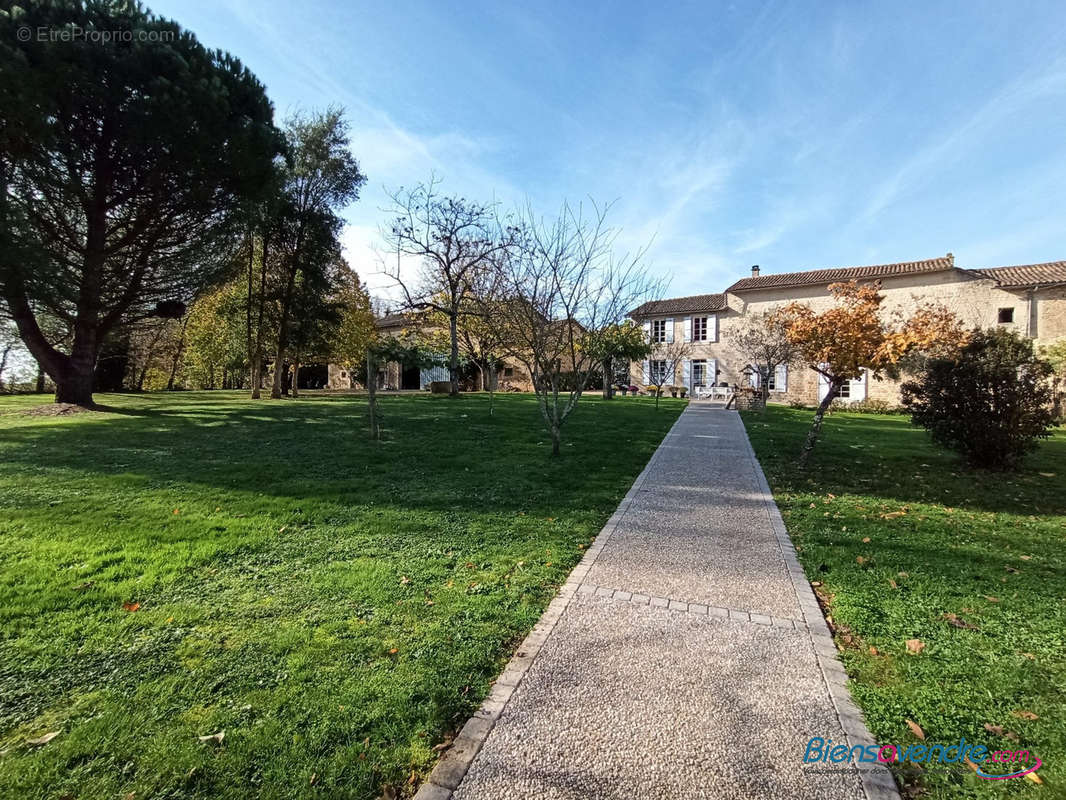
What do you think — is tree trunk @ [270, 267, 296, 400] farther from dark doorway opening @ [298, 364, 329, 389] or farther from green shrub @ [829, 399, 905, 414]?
green shrub @ [829, 399, 905, 414]

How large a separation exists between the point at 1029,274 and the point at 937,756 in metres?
29.3

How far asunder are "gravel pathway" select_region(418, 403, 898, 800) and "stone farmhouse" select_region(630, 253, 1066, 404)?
18657 millimetres

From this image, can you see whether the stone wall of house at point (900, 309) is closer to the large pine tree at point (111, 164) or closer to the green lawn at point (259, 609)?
the green lawn at point (259, 609)

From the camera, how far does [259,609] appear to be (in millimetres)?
2922

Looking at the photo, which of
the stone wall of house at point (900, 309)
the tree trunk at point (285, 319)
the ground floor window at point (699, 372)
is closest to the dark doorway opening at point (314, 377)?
the tree trunk at point (285, 319)

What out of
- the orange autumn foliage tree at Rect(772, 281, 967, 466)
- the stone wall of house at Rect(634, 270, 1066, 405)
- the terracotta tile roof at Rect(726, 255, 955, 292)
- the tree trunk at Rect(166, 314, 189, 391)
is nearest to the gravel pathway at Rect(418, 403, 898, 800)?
the orange autumn foliage tree at Rect(772, 281, 967, 466)

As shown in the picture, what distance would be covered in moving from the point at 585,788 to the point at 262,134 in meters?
15.4

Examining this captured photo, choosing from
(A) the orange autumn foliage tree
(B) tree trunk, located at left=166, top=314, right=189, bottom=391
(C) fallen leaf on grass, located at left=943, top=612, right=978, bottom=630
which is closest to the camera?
(C) fallen leaf on grass, located at left=943, top=612, right=978, bottom=630

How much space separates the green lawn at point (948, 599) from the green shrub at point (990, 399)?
53 centimetres

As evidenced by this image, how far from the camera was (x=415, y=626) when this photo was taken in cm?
276

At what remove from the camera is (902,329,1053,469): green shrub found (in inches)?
276

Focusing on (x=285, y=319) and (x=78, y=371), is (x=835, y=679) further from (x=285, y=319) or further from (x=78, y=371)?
(x=285, y=319)

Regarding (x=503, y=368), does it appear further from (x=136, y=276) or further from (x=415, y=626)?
(x=415, y=626)

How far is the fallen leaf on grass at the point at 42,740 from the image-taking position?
1.84 metres
